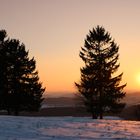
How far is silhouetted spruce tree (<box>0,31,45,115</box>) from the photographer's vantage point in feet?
159

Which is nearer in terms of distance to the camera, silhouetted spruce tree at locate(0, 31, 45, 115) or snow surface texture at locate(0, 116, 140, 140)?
snow surface texture at locate(0, 116, 140, 140)

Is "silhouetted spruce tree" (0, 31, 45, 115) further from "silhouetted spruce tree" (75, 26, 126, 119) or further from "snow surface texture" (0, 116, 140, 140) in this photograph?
"snow surface texture" (0, 116, 140, 140)

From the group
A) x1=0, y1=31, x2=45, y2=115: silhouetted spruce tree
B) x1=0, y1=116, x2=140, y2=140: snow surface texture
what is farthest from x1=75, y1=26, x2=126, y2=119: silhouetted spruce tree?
x1=0, y1=116, x2=140, y2=140: snow surface texture

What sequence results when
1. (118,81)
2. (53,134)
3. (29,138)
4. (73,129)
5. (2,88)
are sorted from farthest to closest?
(118,81) → (2,88) → (73,129) → (53,134) → (29,138)

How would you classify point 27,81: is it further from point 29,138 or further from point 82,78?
point 29,138

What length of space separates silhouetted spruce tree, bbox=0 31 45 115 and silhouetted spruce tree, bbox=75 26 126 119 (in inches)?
219

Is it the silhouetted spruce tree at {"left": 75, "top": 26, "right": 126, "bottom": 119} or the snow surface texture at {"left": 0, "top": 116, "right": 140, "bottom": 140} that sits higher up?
the silhouetted spruce tree at {"left": 75, "top": 26, "right": 126, "bottom": 119}

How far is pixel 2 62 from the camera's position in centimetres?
4881

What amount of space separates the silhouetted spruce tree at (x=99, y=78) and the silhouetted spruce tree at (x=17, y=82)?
5553 millimetres

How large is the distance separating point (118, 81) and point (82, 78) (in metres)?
4.24

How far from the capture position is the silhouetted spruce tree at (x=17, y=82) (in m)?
48.5

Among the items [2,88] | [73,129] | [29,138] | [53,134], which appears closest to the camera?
[29,138]

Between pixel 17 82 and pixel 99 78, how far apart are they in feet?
29.5

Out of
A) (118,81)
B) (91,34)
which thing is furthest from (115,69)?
(91,34)
